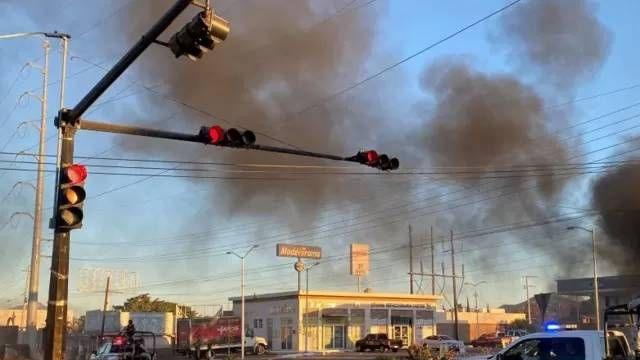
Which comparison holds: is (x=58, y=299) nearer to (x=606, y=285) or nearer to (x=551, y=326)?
(x=551, y=326)

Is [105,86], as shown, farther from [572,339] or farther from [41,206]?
[41,206]

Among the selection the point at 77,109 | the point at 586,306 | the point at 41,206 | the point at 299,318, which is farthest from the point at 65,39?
the point at 586,306

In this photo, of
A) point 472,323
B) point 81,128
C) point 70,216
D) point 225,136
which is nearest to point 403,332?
point 472,323

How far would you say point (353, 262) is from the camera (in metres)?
68.4

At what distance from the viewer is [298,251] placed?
2601 inches

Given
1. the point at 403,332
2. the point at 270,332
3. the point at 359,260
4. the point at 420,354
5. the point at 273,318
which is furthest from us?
the point at 359,260

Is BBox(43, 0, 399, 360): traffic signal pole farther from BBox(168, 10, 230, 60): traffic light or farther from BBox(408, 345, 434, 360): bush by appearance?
BBox(408, 345, 434, 360): bush

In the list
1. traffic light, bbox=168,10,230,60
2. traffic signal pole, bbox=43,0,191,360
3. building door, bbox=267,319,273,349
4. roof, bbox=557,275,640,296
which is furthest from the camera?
building door, bbox=267,319,273,349

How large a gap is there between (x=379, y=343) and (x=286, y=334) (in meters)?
11.0

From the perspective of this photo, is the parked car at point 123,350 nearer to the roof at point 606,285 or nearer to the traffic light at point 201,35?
the traffic light at point 201,35

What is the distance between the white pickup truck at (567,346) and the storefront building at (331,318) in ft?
163

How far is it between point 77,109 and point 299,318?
50.8 metres

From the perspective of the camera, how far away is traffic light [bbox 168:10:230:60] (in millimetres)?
7734

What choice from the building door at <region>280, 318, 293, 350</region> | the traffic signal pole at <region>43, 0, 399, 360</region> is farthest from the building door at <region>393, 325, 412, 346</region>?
the traffic signal pole at <region>43, 0, 399, 360</region>
